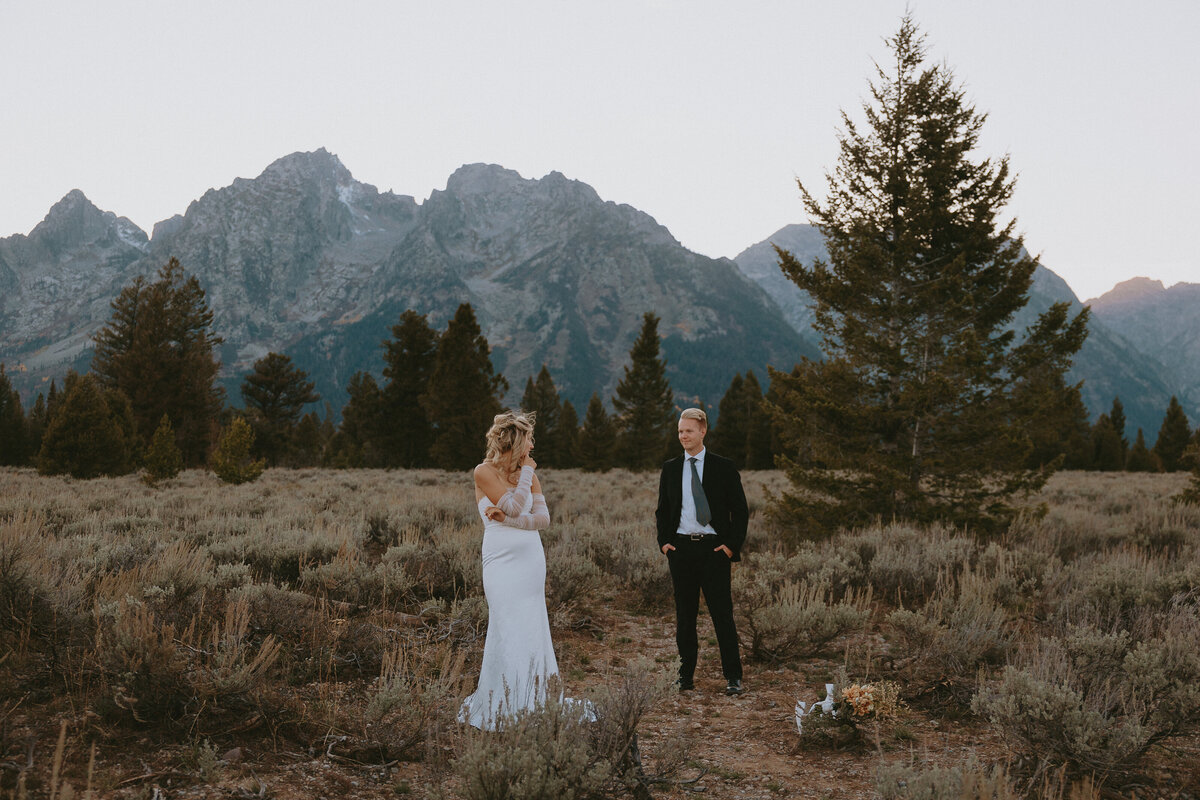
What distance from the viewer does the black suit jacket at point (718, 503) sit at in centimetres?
533

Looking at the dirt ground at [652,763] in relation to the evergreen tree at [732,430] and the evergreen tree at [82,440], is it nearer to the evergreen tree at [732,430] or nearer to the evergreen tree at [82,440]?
the evergreen tree at [82,440]

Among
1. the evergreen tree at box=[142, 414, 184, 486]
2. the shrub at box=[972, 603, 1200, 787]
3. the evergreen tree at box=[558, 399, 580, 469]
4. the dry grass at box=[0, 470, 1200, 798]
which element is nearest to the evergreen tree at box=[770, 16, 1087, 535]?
the dry grass at box=[0, 470, 1200, 798]

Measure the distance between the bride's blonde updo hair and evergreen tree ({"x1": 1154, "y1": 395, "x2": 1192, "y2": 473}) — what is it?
182ft

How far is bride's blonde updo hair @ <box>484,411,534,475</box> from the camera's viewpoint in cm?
448

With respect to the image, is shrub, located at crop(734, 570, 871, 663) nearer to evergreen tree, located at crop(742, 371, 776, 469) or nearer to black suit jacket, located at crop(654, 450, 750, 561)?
black suit jacket, located at crop(654, 450, 750, 561)

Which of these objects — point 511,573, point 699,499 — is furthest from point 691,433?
point 511,573

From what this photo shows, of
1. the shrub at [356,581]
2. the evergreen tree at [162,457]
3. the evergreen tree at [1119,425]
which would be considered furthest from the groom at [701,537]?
the evergreen tree at [1119,425]

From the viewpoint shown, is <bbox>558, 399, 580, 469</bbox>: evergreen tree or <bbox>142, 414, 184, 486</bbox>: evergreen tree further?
<bbox>558, 399, 580, 469</bbox>: evergreen tree

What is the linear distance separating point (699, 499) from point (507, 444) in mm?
1785

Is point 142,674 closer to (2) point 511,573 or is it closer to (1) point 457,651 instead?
(2) point 511,573

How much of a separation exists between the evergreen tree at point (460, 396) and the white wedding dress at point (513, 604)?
→ 2648cm

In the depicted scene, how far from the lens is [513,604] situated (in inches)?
170

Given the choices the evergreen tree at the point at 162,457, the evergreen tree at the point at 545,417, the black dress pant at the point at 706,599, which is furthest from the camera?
the evergreen tree at the point at 545,417

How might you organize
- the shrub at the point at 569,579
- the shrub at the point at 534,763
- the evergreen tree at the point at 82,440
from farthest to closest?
1. the evergreen tree at the point at 82,440
2. the shrub at the point at 569,579
3. the shrub at the point at 534,763
